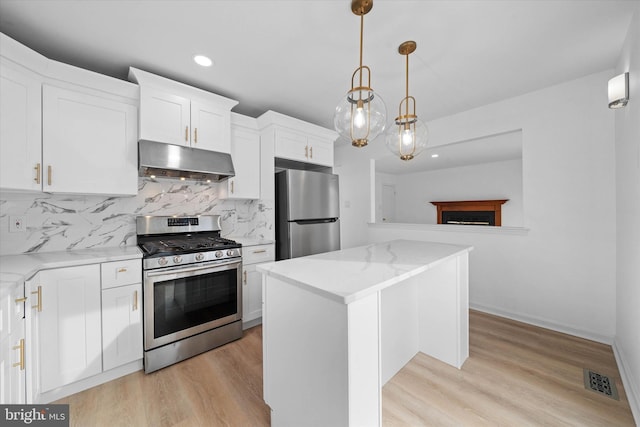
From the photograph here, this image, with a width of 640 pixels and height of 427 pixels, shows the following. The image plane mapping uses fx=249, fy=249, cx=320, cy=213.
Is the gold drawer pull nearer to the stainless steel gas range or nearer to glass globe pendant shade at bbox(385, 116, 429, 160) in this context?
the stainless steel gas range

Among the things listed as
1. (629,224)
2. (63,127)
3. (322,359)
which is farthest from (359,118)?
(63,127)

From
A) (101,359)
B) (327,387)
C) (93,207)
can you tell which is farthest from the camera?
(93,207)

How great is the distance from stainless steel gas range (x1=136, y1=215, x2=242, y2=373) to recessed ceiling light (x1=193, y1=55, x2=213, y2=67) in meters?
1.46

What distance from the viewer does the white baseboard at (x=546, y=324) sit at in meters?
2.26

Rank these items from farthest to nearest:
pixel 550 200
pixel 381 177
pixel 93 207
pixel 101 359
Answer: pixel 381 177, pixel 550 200, pixel 93 207, pixel 101 359

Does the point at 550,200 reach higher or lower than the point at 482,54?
lower

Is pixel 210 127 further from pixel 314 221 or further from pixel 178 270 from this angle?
pixel 314 221

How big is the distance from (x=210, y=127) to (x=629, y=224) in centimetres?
344

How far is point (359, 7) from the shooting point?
57.2 inches

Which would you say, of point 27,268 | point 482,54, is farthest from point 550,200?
point 27,268

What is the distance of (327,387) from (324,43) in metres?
2.15

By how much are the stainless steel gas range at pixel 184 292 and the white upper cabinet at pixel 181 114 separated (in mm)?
816

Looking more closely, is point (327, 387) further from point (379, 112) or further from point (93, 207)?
point (93, 207)

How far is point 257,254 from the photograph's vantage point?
2.65 meters
